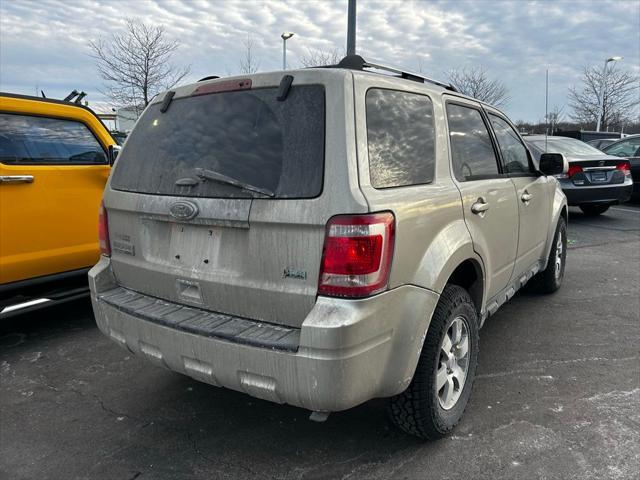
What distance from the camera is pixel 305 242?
2090 mm

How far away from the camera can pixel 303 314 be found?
211 cm

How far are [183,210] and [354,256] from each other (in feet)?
2.92

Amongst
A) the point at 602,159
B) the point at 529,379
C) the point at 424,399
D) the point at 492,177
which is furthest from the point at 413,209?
the point at 602,159

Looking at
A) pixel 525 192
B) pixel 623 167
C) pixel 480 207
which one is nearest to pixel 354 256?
pixel 480 207

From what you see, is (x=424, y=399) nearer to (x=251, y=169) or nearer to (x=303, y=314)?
(x=303, y=314)

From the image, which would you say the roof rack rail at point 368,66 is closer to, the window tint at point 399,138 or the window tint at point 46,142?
the window tint at point 399,138

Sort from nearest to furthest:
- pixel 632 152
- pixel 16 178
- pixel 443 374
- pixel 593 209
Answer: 1. pixel 443 374
2. pixel 16 178
3. pixel 593 209
4. pixel 632 152

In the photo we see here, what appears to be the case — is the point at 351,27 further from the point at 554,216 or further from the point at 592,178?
the point at 554,216

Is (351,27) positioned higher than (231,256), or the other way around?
(351,27)

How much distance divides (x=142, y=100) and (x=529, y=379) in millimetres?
19721

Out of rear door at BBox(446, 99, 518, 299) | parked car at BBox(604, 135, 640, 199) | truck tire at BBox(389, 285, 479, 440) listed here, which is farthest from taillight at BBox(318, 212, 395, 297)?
parked car at BBox(604, 135, 640, 199)

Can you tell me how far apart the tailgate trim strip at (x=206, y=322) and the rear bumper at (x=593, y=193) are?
27.3ft

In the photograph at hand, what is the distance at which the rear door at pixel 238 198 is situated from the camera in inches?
82.8

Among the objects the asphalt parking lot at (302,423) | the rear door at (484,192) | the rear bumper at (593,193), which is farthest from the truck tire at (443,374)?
the rear bumper at (593,193)
